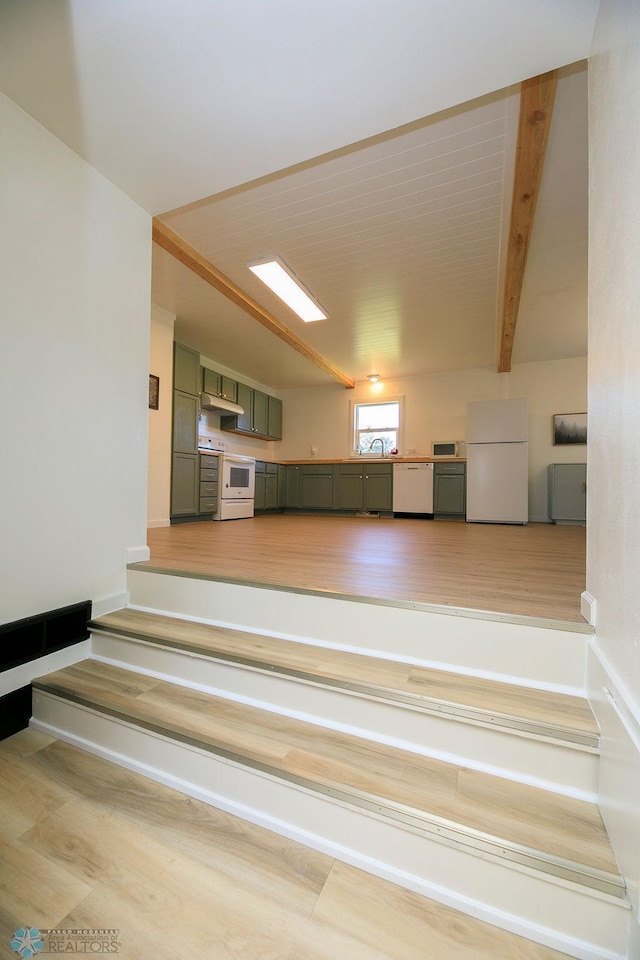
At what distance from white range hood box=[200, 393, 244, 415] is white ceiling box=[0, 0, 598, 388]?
1.60m

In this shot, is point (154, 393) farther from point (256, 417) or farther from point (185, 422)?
point (256, 417)

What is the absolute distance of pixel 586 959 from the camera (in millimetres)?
726

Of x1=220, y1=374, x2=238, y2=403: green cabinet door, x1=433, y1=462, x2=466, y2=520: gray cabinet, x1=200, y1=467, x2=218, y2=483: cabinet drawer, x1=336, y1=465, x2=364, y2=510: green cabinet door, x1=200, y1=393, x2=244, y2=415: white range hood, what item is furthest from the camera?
x1=336, y1=465, x2=364, y2=510: green cabinet door

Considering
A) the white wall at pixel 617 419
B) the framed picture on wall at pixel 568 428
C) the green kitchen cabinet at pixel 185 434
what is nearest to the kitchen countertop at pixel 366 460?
the green kitchen cabinet at pixel 185 434

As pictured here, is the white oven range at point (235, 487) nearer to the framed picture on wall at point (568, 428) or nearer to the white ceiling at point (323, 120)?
the white ceiling at point (323, 120)

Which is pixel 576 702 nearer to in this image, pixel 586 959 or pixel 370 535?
pixel 586 959

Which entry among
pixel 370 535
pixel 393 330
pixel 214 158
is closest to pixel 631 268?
pixel 214 158

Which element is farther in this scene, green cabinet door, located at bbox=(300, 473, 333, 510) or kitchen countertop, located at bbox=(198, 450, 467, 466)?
green cabinet door, located at bbox=(300, 473, 333, 510)

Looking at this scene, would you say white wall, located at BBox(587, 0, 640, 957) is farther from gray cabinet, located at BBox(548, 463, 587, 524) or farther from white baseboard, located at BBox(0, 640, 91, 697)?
gray cabinet, located at BBox(548, 463, 587, 524)

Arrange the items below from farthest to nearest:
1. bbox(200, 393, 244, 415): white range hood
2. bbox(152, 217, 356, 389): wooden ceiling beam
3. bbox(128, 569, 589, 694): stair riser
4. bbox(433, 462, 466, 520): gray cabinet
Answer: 1. bbox(433, 462, 466, 520): gray cabinet
2. bbox(200, 393, 244, 415): white range hood
3. bbox(152, 217, 356, 389): wooden ceiling beam
4. bbox(128, 569, 589, 694): stair riser

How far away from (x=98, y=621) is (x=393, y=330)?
13.0ft

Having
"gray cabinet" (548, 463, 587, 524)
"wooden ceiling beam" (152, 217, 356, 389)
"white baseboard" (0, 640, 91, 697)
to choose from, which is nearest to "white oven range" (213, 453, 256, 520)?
"wooden ceiling beam" (152, 217, 356, 389)

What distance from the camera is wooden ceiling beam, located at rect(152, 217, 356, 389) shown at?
263 cm

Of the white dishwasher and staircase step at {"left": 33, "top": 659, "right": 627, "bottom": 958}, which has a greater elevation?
the white dishwasher
